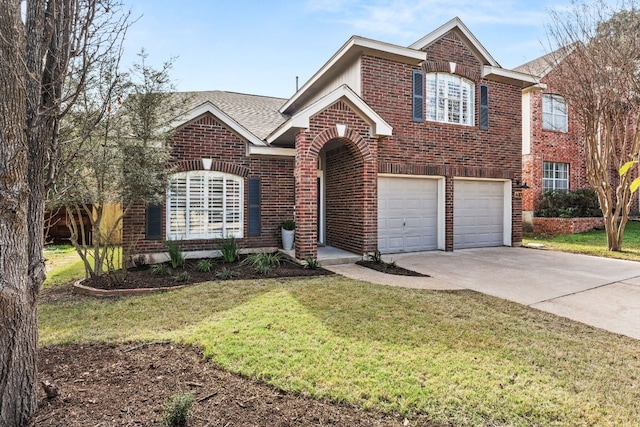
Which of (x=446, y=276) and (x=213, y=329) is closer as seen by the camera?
(x=213, y=329)

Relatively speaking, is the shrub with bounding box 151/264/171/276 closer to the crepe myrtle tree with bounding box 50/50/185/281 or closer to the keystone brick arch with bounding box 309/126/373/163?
the crepe myrtle tree with bounding box 50/50/185/281

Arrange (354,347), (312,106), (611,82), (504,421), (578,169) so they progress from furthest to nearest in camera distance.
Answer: (578,169), (611,82), (312,106), (354,347), (504,421)

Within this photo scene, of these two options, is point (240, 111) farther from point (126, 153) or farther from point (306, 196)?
point (126, 153)

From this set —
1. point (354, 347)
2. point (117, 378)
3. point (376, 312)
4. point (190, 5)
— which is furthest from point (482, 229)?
point (117, 378)

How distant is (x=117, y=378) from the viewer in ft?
10.4

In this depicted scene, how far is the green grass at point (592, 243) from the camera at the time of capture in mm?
10664

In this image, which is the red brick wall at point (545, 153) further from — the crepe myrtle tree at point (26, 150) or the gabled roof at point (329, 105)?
the crepe myrtle tree at point (26, 150)

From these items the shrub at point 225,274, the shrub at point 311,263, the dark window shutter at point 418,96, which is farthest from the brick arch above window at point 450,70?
the shrub at point 225,274

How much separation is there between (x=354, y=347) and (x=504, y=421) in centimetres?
156

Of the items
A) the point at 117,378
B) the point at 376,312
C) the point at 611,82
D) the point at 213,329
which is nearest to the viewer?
the point at 117,378

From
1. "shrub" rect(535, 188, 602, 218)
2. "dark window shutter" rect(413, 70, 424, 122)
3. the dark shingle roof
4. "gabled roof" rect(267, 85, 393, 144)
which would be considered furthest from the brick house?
the dark shingle roof

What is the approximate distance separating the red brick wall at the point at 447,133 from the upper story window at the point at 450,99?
0.21m

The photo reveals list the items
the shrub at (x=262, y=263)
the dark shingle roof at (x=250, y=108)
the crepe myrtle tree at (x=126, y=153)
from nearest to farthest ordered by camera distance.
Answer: the crepe myrtle tree at (x=126, y=153), the shrub at (x=262, y=263), the dark shingle roof at (x=250, y=108)

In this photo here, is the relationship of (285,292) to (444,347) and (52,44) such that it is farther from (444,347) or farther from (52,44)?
(52,44)
